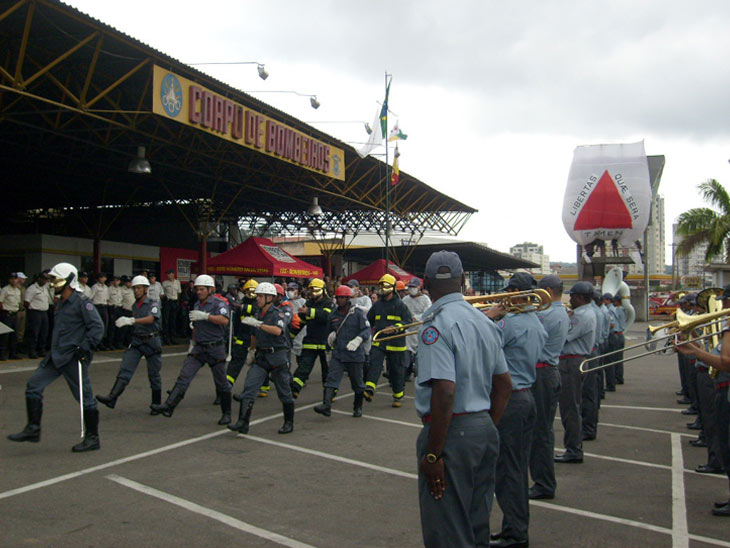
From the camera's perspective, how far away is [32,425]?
681cm

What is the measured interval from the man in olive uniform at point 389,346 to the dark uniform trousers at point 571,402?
3.91 meters

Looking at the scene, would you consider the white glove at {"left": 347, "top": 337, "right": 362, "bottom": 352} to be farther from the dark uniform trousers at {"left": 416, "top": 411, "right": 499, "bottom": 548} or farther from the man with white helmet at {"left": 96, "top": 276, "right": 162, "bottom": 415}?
the dark uniform trousers at {"left": 416, "top": 411, "right": 499, "bottom": 548}

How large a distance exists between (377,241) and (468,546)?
145 feet

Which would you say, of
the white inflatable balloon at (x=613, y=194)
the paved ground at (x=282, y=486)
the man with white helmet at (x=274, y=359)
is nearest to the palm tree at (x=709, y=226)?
the white inflatable balloon at (x=613, y=194)

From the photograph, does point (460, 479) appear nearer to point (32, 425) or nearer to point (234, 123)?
point (32, 425)

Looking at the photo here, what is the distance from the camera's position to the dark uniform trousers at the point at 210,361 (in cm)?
866

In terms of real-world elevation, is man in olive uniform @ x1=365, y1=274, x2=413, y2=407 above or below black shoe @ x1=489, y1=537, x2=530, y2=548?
above

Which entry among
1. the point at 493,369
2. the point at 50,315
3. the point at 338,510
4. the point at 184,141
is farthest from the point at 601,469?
the point at 184,141

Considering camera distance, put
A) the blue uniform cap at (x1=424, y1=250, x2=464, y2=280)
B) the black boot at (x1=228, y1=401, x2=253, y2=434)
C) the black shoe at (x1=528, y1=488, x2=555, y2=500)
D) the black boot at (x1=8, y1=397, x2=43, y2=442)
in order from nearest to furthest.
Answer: the blue uniform cap at (x1=424, y1=250, x2=464, y2=280) → the black shoe at (x1=528, y1=488, x2=555, y2=500) → the black boot at (x1=8, y1=397, x2=43, y2=442) → the black boot at (x1=228, y1=401, x2=253, y2=434)

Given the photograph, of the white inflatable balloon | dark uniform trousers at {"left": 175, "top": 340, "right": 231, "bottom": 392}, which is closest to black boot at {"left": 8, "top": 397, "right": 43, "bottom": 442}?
dark uniform trousers at {"left": 175, "top": 340, "right": 231, "bottom": 392}

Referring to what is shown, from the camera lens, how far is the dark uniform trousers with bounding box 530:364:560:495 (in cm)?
554

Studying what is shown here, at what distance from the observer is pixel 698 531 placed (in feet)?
16.3

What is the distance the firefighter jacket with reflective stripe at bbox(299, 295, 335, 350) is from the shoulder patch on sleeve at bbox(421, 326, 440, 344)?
22.7 ft

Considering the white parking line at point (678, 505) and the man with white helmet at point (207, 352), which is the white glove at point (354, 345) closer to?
the man with white helmet at point (207, 352)
